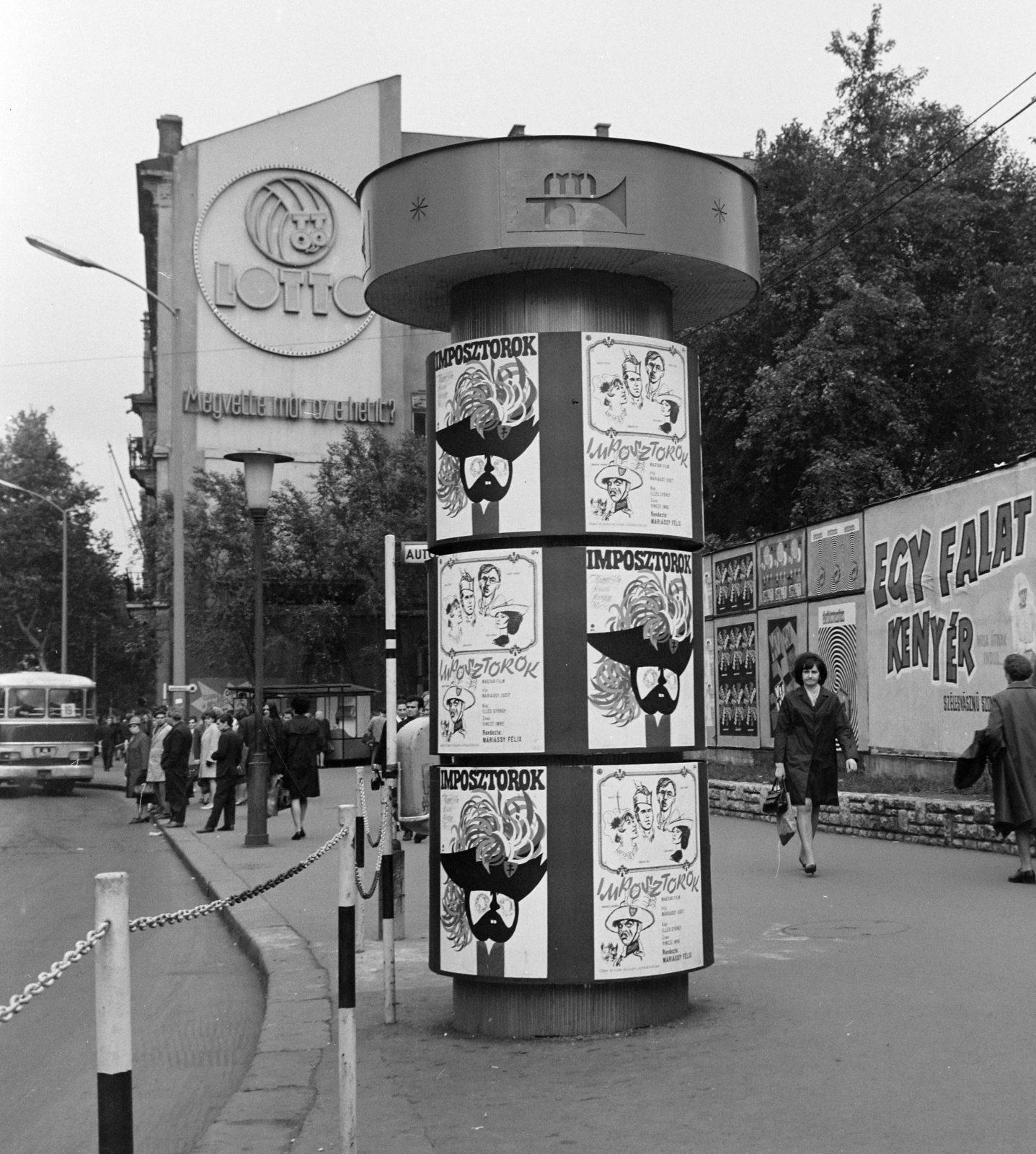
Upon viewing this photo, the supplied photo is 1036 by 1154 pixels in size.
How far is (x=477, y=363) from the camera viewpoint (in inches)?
261

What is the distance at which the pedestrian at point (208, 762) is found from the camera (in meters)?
25.2

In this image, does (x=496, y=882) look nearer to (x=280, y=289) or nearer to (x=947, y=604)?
(x=947, y=604)

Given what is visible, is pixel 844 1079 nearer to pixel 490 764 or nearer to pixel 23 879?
pixel 490 764

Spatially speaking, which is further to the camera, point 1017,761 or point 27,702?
point 27,702

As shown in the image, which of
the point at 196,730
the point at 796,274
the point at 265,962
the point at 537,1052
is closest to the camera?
the point at 537,1052

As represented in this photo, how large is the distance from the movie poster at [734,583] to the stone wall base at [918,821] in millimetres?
6633

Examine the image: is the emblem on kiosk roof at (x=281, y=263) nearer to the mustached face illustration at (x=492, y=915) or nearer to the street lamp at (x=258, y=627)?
the street lamp at (x=258, y=627)

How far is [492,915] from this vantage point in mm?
6391

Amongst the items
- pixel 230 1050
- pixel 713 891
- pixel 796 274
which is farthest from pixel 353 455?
pixel 230 1050

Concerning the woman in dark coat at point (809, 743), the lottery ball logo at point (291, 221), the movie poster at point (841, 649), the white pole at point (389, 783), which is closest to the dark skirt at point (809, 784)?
the woman in dark coat at point (809, 743)

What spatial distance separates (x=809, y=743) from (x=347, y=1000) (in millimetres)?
7815

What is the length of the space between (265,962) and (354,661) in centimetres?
4211

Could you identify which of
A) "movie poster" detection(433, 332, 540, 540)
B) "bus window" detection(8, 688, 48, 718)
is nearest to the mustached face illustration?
"movie poster" detection(433, 332, 540, 540)

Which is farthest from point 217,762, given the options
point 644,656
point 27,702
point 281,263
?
point 281,263
